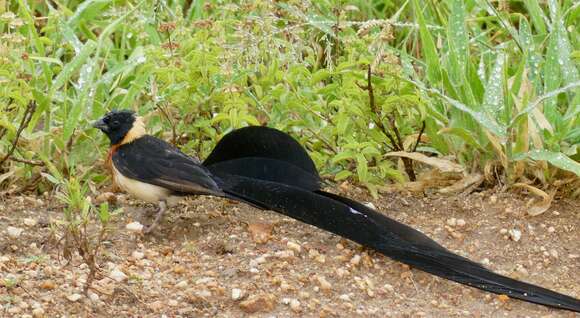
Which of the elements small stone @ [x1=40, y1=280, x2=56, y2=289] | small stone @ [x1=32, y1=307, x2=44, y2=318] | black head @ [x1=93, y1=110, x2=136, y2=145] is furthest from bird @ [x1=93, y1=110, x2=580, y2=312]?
small stone @ [x1=32, y1=307, x2=44, y2=318]

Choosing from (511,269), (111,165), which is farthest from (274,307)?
(111,165)

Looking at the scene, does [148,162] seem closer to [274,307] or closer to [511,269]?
[274,307]

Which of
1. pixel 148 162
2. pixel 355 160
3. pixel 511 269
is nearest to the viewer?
pixel 511 269

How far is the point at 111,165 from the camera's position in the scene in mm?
4711

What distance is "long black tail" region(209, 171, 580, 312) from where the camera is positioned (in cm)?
386

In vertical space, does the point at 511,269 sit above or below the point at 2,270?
below

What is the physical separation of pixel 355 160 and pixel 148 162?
0.92 metres

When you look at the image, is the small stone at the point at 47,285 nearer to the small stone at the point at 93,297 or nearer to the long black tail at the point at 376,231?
the small stone at the point at 93,297

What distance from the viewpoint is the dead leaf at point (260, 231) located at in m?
4.29

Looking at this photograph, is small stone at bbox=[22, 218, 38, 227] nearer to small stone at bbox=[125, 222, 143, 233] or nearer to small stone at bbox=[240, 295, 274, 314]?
small stone at bbox=[125, 222, 143, 233]

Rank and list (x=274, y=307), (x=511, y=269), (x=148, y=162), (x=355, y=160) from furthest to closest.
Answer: (x=355, y=160)
(x=148, y=162)
(x=511, y=269)
(x=274, y=307)

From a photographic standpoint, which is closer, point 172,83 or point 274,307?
point 274,307

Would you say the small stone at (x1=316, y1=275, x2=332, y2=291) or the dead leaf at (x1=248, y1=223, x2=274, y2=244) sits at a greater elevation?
the small stone at (x1=316, y1=275, x2=332, y2=291)

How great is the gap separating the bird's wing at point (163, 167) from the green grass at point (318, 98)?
239 millimetres
